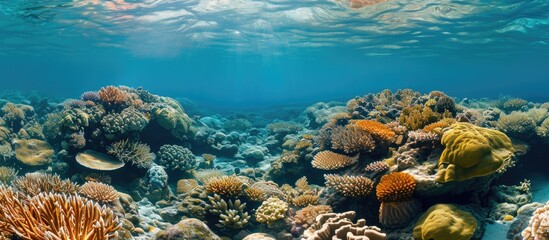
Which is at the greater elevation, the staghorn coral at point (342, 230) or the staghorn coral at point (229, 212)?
the staghorn coral at point (342, 230)

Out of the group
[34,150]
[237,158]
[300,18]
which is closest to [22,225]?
[34,150]

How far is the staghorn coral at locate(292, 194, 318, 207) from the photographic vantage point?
795cm

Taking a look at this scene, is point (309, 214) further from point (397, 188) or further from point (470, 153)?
point (470, 153)

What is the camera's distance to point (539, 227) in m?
4.03

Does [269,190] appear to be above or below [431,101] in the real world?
below

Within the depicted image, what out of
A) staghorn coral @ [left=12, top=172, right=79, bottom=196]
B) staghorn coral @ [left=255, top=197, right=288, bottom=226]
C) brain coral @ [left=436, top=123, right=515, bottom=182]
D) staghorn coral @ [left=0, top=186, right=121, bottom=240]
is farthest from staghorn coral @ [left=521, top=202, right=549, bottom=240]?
staghorn coral @ [left=12, top=172, right=79, bottom=196]

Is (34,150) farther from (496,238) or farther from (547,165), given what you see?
(547,165)

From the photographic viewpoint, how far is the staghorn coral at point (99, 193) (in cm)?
710

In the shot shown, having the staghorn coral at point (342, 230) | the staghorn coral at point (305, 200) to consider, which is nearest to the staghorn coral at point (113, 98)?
the staghorn coral at point (305, 200)

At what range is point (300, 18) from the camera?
29062 millimetres

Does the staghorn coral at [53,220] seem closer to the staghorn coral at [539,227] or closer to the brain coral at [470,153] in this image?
the staghorn coral at [539,227]

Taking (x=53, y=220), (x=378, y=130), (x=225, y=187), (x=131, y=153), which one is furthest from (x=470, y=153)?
(x=131, y=153)

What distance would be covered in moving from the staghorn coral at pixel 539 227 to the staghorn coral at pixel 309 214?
3.63 meters

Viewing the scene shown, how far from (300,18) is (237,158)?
1694 cm
